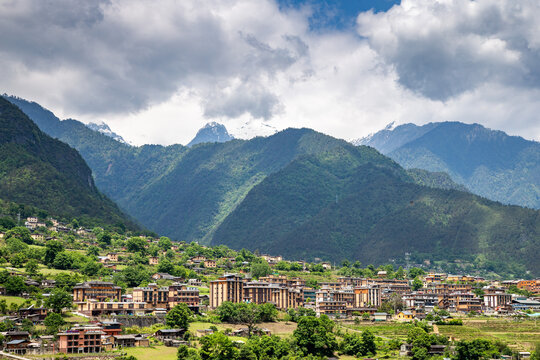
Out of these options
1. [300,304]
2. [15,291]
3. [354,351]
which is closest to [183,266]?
[300,304]

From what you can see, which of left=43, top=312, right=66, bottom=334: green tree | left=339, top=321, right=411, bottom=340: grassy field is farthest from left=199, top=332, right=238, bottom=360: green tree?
left=339, top=321, right=411, bottom=340: grassy field

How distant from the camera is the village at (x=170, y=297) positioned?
3986 inches

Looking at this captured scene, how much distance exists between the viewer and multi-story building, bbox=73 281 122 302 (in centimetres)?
12438

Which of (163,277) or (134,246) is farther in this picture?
(134,246)

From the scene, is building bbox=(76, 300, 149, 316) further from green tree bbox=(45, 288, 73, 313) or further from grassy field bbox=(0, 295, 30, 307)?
grassy field bbox=(0, 295, 30, 307)

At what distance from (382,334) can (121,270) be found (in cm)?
5703

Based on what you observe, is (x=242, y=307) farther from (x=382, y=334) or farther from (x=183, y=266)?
(x=183, y=266)

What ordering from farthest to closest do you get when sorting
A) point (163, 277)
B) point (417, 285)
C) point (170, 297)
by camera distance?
1. point (417, 285)
2. point (163, 277)
3. point (170, 297)

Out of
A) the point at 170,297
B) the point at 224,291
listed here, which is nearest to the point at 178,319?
the point at 170,297

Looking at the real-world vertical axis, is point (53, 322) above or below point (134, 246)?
below

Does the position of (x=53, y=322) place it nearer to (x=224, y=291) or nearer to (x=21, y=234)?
(x=224, y=291)

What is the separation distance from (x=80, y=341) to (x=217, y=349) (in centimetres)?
1699

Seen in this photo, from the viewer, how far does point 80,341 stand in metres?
95.3

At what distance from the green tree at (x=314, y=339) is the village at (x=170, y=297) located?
8.90 m
